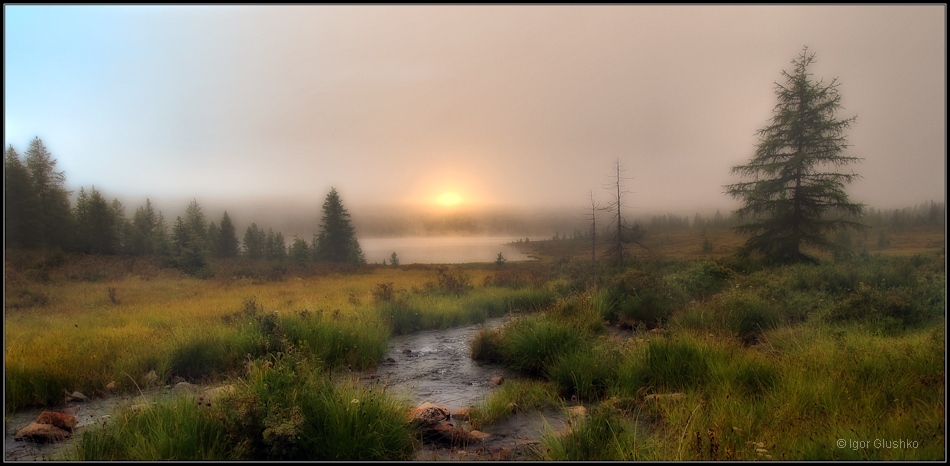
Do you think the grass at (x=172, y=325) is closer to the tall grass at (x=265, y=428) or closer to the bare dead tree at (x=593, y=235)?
the tall grass at (x=265, y=428)

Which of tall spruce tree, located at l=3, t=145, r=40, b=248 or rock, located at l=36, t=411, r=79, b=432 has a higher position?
tall spruce tree, located at l=3, t=145, r=40, b=248

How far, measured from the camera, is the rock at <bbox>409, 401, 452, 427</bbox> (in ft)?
15.0

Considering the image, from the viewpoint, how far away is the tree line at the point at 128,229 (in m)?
6.61

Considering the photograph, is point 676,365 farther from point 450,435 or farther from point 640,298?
point 640,298

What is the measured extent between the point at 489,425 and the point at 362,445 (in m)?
1.61

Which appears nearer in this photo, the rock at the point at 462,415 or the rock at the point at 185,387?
the rock at the point at 462,415

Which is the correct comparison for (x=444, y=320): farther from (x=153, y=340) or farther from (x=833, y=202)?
(x=833, y=202)

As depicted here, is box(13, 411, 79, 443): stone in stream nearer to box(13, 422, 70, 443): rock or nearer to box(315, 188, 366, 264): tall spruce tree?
box(13, 422, 70, 443): rock

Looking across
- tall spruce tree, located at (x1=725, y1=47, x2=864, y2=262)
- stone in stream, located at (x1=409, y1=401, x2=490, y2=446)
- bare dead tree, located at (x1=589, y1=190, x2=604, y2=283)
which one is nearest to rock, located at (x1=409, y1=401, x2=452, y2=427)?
stone in stream, located at (x1=409, y1=401, x2=490, y2=446)

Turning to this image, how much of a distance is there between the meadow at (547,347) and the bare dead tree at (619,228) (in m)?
0.43

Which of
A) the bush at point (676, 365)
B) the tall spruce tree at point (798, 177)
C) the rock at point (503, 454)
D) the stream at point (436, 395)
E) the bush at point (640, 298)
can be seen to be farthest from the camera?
the bush at point (640, 298)

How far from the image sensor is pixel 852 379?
480cm

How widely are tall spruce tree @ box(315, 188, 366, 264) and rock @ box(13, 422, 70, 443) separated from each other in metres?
4.21

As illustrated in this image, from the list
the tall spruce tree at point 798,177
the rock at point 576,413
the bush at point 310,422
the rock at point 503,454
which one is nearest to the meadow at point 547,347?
the bush at point 310,422
